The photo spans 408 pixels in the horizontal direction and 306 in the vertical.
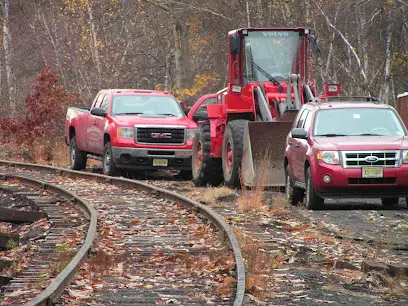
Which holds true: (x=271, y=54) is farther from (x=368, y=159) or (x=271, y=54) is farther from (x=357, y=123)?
(x=368, y=159)

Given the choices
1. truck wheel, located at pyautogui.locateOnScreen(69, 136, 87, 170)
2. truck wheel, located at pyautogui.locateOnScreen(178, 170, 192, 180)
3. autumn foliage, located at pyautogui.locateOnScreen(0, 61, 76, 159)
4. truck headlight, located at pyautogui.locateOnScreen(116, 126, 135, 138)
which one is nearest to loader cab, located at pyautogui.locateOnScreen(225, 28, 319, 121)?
truck headlight, located at pyautogui.locateOnScreen(116, 126, 135, 138)

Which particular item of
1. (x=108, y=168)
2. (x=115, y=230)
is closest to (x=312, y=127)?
(x=115, y=230)

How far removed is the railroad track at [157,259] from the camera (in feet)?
27.3

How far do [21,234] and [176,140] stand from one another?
9644mm

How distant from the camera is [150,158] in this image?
22.8 meters

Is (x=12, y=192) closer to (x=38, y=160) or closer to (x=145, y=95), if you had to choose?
(x=145, y=95)

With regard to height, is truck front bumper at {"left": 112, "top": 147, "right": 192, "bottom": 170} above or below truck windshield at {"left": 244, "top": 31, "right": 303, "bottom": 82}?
below

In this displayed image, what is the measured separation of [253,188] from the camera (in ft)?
59.9

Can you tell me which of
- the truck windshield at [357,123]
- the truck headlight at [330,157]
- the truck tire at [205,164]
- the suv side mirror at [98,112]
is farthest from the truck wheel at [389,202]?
the suv side mirror at [98,112]

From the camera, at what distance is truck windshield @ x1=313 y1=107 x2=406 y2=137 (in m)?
15.6

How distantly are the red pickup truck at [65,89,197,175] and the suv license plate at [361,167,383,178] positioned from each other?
28.1ft

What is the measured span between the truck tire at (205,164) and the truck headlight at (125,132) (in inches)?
86.6

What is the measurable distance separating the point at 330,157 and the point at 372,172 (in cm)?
66

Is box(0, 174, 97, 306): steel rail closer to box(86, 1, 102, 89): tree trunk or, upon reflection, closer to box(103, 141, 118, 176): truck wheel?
box(103, 141, 118, 176): truck wheel
